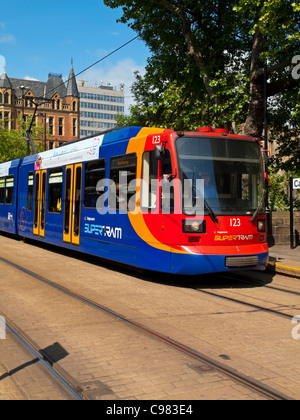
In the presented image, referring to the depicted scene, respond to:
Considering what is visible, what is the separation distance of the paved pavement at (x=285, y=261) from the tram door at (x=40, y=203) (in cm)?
710

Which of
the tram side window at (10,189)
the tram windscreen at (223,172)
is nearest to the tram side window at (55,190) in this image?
the tram side window at (10,189)

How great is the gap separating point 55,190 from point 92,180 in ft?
9.47

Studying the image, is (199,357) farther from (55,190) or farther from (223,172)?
(55,190)

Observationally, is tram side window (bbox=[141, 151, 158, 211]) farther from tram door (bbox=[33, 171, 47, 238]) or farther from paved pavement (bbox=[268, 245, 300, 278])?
tram door (bbox=[33, 171, 47, 238])

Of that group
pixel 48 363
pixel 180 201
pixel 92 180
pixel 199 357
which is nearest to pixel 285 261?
pixel 180 201

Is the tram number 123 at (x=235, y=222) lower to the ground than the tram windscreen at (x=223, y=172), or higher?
lower

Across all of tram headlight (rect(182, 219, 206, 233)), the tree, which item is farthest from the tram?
the tree

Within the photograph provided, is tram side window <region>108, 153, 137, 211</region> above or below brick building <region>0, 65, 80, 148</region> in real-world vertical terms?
below

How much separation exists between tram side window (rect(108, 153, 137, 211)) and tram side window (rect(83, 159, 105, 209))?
54 cm

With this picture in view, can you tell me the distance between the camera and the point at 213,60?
20219mm

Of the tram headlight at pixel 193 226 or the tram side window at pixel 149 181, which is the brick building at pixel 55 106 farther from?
the tram headlight at pixel 193 226

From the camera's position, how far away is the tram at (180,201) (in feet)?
30.1

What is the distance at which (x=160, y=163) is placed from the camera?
30.9ft

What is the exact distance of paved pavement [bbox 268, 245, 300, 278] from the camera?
11438mm
